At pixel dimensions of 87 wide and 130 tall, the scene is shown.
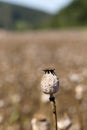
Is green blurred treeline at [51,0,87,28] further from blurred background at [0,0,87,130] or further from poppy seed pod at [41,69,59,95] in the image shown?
poppy seed pod at [41,69,59,95]

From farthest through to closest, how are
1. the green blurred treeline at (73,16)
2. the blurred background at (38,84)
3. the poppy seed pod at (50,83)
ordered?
the green blurred treeline at (73,16) → the blurred background at (38,84) → the poppy seed pod at (50,83)

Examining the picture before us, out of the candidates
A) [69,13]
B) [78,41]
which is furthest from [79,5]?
[78,41]

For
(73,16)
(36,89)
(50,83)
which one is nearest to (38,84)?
(36,89)

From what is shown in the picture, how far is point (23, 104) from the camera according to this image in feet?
21.7

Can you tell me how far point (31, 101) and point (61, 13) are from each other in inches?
1490

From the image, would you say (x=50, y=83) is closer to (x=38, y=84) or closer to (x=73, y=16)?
(x=38, y=84)

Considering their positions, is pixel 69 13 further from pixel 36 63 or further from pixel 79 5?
pixel 36 63

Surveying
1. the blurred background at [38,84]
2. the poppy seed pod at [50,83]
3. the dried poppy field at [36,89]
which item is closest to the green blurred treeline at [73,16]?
the blurred background at [38,84]

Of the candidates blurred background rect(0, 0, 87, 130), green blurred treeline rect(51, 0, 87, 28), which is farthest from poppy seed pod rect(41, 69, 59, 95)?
green blurred treeline rect(51, 0, 87, 28)

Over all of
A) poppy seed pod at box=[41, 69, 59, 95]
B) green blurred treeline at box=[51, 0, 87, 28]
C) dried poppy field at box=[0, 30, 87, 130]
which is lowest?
poppy seed pod at box=[41, 69, 59, 95]

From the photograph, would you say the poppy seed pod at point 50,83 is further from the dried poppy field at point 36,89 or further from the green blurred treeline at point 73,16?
the green blurred treeline at point 73,16

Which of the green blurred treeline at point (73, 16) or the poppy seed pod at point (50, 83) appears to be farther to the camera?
the green blurred treeline at point (73, 16)

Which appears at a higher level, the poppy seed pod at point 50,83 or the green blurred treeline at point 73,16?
the green blurred treeline at point 73,16

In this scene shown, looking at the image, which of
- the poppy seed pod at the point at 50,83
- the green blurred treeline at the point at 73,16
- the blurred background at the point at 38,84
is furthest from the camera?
the green blurred treeline at the point at 73,16
